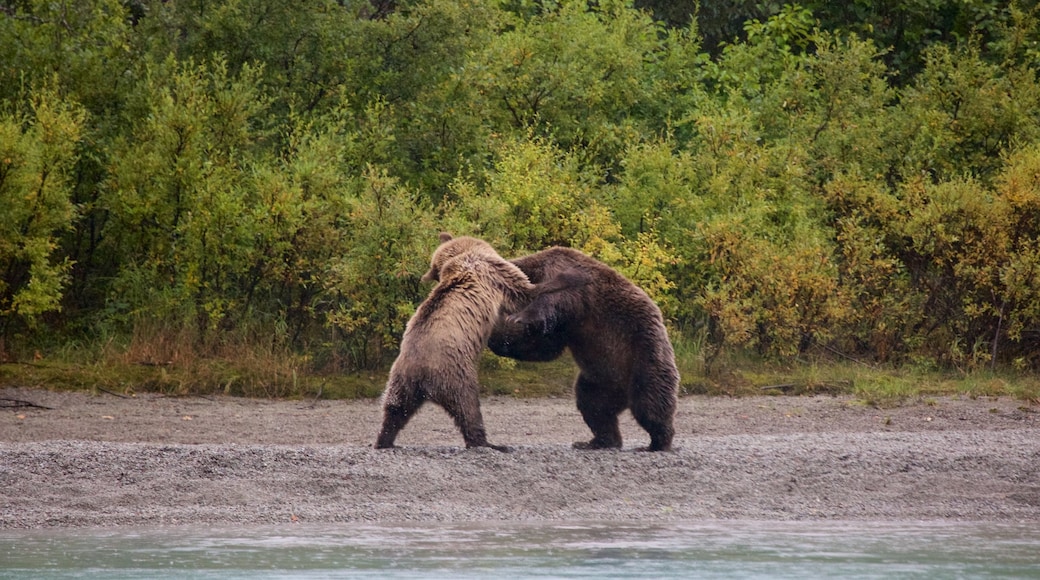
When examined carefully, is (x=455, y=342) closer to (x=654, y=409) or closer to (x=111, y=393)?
(x=654, y=409)

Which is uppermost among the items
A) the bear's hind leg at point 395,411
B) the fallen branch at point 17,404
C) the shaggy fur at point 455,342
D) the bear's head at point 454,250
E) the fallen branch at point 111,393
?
the bear's head at point 454,250

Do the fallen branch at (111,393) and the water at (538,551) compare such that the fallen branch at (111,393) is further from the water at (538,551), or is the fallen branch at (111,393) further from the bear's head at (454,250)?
the water at (538,551)

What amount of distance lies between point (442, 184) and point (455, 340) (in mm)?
8400

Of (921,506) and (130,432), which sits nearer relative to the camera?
(921,506)

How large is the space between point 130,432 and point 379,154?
6302mm

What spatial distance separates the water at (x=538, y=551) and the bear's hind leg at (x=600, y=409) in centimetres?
184

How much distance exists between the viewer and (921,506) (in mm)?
9773

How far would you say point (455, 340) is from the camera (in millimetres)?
10102

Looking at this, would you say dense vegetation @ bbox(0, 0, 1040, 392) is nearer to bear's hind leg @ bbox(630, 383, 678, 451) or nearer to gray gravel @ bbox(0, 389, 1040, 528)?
gray gravel @ bbox(0, 389, 1040, 528)

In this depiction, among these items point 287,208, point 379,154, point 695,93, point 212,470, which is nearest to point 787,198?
point 695,93

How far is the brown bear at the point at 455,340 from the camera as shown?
999 cm

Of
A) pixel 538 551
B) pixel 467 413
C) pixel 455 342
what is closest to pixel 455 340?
pixel 455 342

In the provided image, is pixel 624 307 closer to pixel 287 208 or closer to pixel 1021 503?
pixel 1021 503

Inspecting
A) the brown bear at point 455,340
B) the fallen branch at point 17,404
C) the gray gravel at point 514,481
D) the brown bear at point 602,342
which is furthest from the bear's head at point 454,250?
the fallen branch at point 17,404
